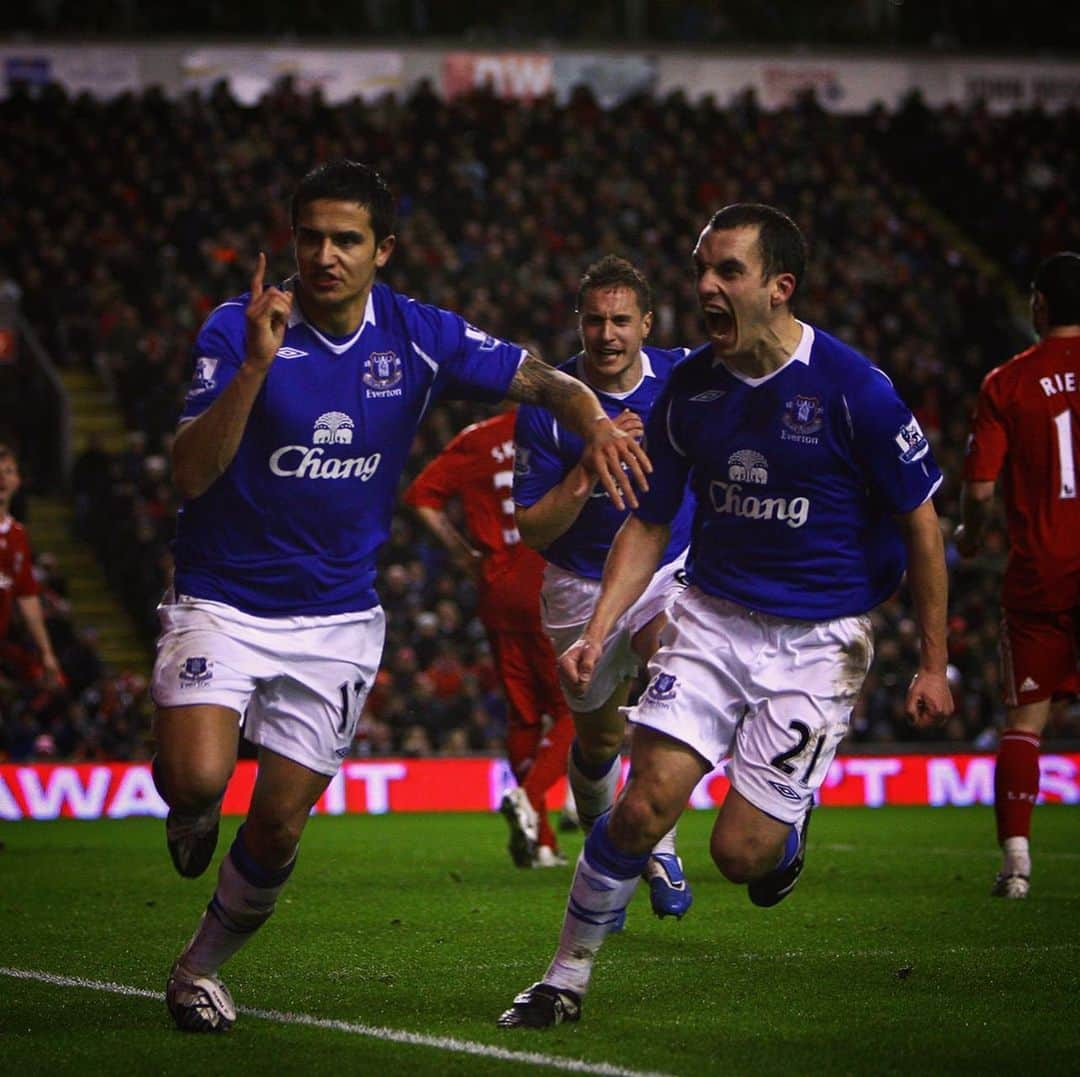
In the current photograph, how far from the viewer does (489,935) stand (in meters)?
7.25

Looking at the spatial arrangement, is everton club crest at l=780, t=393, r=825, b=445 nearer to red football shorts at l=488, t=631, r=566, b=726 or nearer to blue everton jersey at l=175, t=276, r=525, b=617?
blue everton jersey at l=175, t=276, r=525, b=617

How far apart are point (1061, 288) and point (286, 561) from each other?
435 centimetres

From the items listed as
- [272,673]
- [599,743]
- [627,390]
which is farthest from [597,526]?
[272,673]

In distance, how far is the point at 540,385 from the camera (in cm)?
575

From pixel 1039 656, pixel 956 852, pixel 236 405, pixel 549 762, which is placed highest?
pixel 236 405

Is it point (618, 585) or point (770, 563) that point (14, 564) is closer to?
point (618, 585)

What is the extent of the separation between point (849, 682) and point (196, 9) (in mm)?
24212

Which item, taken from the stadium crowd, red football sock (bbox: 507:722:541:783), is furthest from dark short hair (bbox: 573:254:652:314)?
the stadium crowd

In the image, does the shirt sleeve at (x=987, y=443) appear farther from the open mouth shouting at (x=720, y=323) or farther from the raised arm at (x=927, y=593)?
the open mouth shouting at (x=720, y=323)

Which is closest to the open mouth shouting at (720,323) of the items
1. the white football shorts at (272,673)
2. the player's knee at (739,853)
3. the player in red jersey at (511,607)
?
the white football shorts at (272,673)

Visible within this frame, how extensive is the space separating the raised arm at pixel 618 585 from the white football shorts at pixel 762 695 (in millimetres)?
197

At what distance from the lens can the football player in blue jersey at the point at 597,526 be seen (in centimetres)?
767

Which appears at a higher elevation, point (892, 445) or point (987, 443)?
point (892, 445)

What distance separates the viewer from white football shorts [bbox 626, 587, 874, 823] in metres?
5.48
